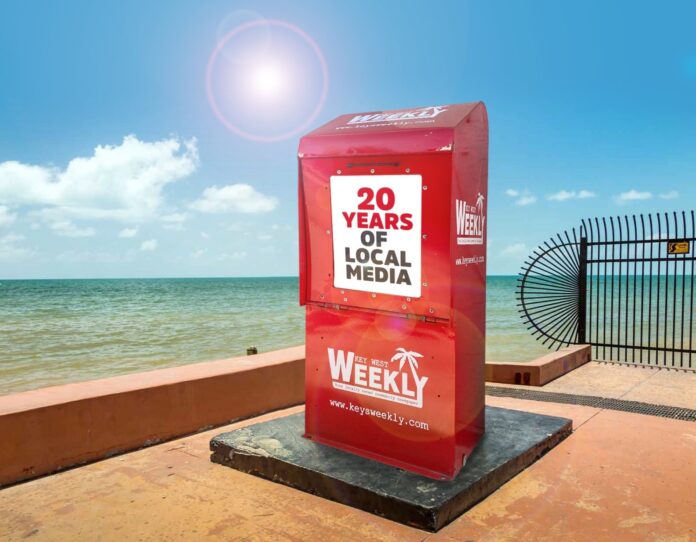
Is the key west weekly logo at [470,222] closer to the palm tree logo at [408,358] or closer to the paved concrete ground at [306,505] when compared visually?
the palm tree logo at [408,358]

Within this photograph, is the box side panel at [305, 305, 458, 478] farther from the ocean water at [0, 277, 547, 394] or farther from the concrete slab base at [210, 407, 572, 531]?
the ocean water at [0, 277, 547, 394]

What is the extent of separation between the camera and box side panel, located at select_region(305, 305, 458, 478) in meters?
3.12

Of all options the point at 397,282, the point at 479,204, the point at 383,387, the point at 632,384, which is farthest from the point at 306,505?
the point at 632,384

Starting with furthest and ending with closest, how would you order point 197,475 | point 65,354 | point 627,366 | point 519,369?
point 65,354 < point 627,366 < point 519,369 < point 197,475

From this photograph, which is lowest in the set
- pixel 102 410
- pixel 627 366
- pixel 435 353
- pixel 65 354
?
pixel 65 354

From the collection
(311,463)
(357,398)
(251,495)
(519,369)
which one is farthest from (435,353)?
(519,369)

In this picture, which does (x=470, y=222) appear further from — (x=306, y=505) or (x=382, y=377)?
(x=306, y=505)

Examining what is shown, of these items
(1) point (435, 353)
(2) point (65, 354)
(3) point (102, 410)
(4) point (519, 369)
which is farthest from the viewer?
(2) point (65, 354)

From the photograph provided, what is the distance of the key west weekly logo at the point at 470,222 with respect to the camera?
3.16 meters

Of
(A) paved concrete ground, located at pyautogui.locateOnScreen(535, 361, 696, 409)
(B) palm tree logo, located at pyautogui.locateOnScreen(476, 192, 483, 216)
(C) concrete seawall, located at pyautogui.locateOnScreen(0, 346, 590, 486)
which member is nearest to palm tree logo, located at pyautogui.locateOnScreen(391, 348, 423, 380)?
(B) palm tree logo, located at pyautogui.locateOnScreen(476, 192, 483, 216)

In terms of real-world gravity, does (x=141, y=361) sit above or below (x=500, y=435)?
below

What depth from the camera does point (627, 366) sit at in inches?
312

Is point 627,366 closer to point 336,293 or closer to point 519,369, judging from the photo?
point 519,369

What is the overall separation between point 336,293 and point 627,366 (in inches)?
250
